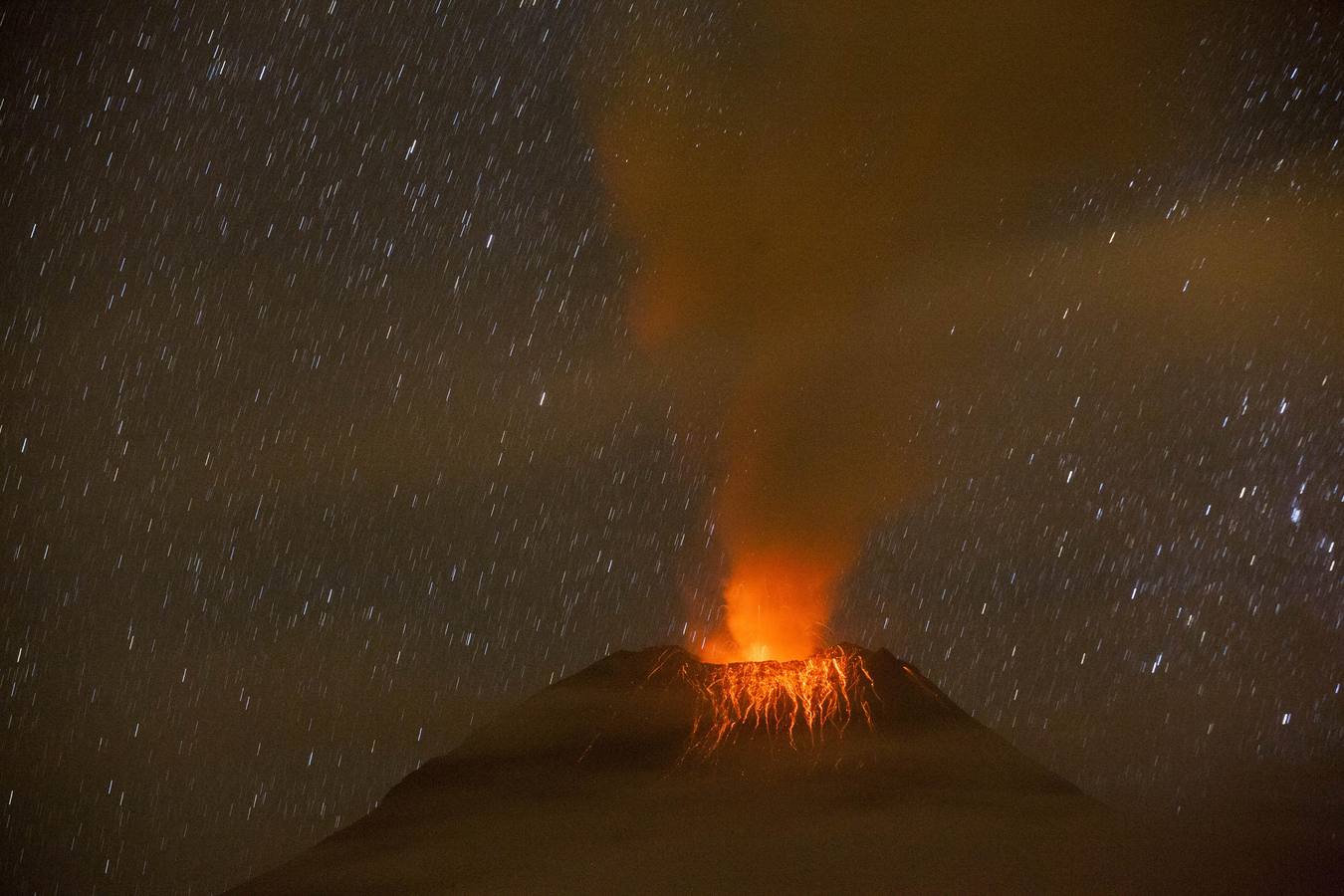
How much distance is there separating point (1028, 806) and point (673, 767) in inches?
332

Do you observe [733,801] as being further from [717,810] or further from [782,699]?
[782,699]

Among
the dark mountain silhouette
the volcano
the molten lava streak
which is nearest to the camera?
the dark mountain silhouette

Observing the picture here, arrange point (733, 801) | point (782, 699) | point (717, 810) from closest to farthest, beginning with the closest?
1. point (717, 810)
2. point (733, 801)
3. point (782, 699)

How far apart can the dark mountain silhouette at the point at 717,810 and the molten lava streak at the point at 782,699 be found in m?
0.14

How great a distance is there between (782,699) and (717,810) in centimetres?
638

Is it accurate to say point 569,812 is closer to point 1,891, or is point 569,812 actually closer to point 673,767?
point 673,767

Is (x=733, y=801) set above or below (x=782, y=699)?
below

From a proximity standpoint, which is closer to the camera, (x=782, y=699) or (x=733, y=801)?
(x=733, y=801)

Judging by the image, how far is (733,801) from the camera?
90.5 ft

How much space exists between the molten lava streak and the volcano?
49 millimetres

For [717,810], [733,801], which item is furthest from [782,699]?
[717,810]

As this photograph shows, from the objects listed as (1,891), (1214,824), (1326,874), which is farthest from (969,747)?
(1,891)

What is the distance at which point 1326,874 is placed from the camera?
23.4 meters

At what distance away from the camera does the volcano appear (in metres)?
23.0
